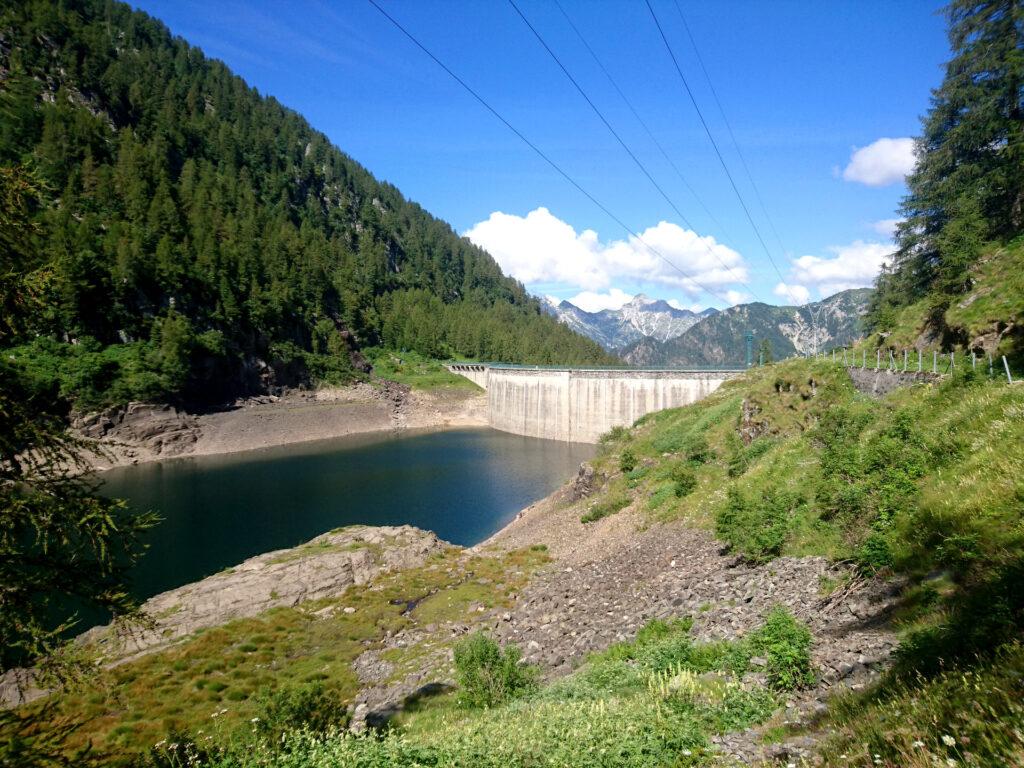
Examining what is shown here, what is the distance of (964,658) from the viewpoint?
5.22m

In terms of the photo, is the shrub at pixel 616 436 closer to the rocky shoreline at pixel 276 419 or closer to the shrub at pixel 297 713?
the shrub at pixel 297 713

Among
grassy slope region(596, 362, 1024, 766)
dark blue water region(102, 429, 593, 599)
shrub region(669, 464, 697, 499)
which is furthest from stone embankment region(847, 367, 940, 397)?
dark blue water region(102, 429, 593, 599)

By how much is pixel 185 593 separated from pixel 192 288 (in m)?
81.7

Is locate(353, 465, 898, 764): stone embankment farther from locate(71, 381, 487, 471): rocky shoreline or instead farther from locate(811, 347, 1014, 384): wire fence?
locate(71, 381, 487, 471): rocky shoreline

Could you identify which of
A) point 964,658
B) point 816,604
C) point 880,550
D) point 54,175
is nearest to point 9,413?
point 964,658

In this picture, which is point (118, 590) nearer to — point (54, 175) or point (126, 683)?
point (126, 683)

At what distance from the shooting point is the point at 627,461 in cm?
3503

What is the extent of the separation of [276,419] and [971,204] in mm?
89085

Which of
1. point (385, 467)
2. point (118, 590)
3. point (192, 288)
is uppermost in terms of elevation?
point (192, 288)

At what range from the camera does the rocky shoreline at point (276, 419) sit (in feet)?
237

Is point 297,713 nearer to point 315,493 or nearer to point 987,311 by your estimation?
point 987,311

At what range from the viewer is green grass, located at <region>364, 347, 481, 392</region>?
4702 inches

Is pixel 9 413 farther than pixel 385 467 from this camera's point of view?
No

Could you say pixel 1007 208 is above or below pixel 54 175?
below
